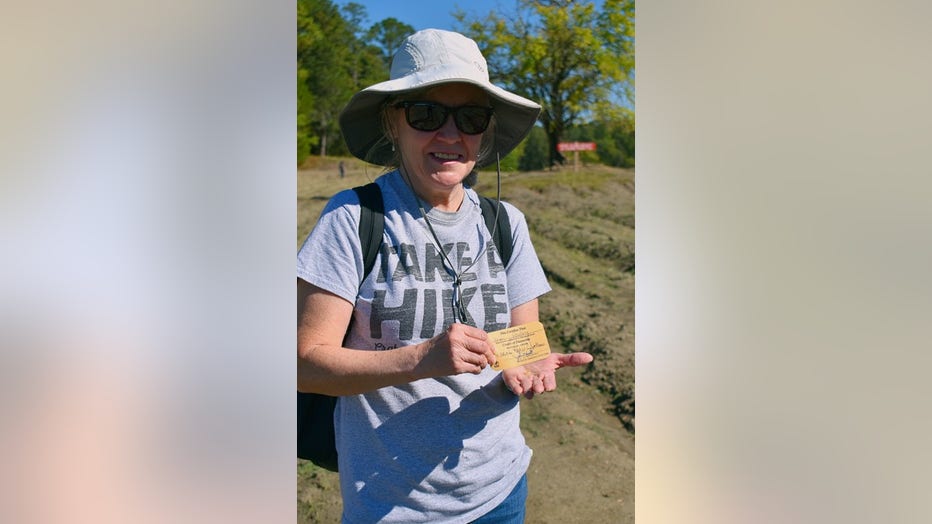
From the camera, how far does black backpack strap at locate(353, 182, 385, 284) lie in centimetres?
138

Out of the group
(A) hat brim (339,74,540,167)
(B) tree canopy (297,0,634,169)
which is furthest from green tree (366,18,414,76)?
(A) hat brim (339,74,540,167)

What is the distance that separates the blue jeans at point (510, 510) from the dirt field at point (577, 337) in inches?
32.0

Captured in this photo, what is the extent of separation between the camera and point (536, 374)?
1.58 m

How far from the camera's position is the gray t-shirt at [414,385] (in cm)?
138

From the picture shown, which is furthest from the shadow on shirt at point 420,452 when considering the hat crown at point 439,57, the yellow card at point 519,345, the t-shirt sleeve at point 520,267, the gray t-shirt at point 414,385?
the hat crown at point 439,57

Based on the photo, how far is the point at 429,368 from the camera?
1.37 m

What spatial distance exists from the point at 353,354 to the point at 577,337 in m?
2.96

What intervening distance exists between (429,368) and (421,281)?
0.60ft

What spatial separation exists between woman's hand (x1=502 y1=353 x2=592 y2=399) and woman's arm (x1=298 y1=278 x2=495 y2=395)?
0.19 metres

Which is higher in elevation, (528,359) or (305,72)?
(305,72)

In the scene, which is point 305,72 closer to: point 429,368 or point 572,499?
point 429,368

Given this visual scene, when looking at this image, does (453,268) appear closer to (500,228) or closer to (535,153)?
(500,228)
